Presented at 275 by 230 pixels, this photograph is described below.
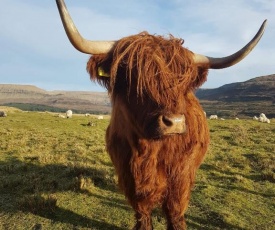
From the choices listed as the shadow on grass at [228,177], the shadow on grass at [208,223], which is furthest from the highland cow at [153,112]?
the shadow on grass at [228,177]

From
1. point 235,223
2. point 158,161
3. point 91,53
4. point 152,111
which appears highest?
point 91,53

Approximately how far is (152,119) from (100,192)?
4036 millimetres

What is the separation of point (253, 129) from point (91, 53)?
15.1 meters

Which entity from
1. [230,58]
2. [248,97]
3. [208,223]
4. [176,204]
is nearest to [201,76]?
[230,58]

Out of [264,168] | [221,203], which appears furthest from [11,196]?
[264,168]

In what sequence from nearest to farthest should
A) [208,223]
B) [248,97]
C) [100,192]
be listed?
[208,223], [100,192], [248,97]

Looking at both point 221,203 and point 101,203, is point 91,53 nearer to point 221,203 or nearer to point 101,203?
point 101,203

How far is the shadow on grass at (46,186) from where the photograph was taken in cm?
628

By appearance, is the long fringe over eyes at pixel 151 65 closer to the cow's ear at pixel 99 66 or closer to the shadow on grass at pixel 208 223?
the cow's ear at pixel 99 66

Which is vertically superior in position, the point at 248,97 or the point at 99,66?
the point at 99,66

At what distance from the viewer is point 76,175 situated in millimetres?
8516

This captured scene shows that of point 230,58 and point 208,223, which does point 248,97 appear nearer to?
point 208,223

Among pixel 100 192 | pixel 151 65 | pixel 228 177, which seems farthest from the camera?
pixel 228 177

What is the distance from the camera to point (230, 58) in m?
5.11
